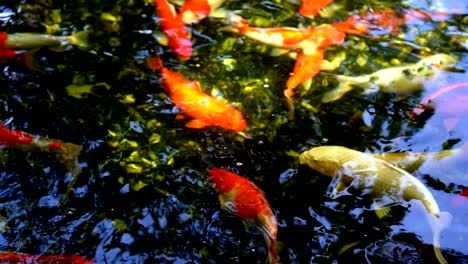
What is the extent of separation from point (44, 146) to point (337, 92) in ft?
7.36

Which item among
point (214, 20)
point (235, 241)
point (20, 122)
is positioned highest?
point (214, 20)

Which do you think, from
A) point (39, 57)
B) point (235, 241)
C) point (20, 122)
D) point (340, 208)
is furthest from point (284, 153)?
point (39, 57)

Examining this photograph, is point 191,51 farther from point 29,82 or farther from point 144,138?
point 29,82

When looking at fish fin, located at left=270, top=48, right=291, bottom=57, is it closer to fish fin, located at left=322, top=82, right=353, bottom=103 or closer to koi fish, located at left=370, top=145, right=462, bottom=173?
fish fin, located at left=322, top=82, right=353, bottom=103

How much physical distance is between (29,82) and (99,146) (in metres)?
0.95

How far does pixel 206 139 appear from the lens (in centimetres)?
348

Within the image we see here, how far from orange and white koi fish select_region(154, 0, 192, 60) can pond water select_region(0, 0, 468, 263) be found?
8 cm

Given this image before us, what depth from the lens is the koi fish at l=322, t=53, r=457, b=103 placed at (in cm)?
383

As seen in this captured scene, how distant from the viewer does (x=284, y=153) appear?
3.43 meters

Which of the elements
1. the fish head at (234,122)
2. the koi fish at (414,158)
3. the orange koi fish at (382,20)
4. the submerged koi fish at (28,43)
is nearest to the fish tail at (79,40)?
the submerged koi fish at (28,43)

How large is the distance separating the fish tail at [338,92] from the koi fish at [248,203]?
1092 mm

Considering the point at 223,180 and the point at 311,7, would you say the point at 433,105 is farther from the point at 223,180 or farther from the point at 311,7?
the point at 223,180

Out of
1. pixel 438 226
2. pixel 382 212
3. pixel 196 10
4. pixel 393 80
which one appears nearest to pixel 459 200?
pixel 438 226

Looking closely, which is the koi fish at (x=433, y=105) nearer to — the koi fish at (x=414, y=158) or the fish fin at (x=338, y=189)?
the koi fish at (x=414, y=158)
